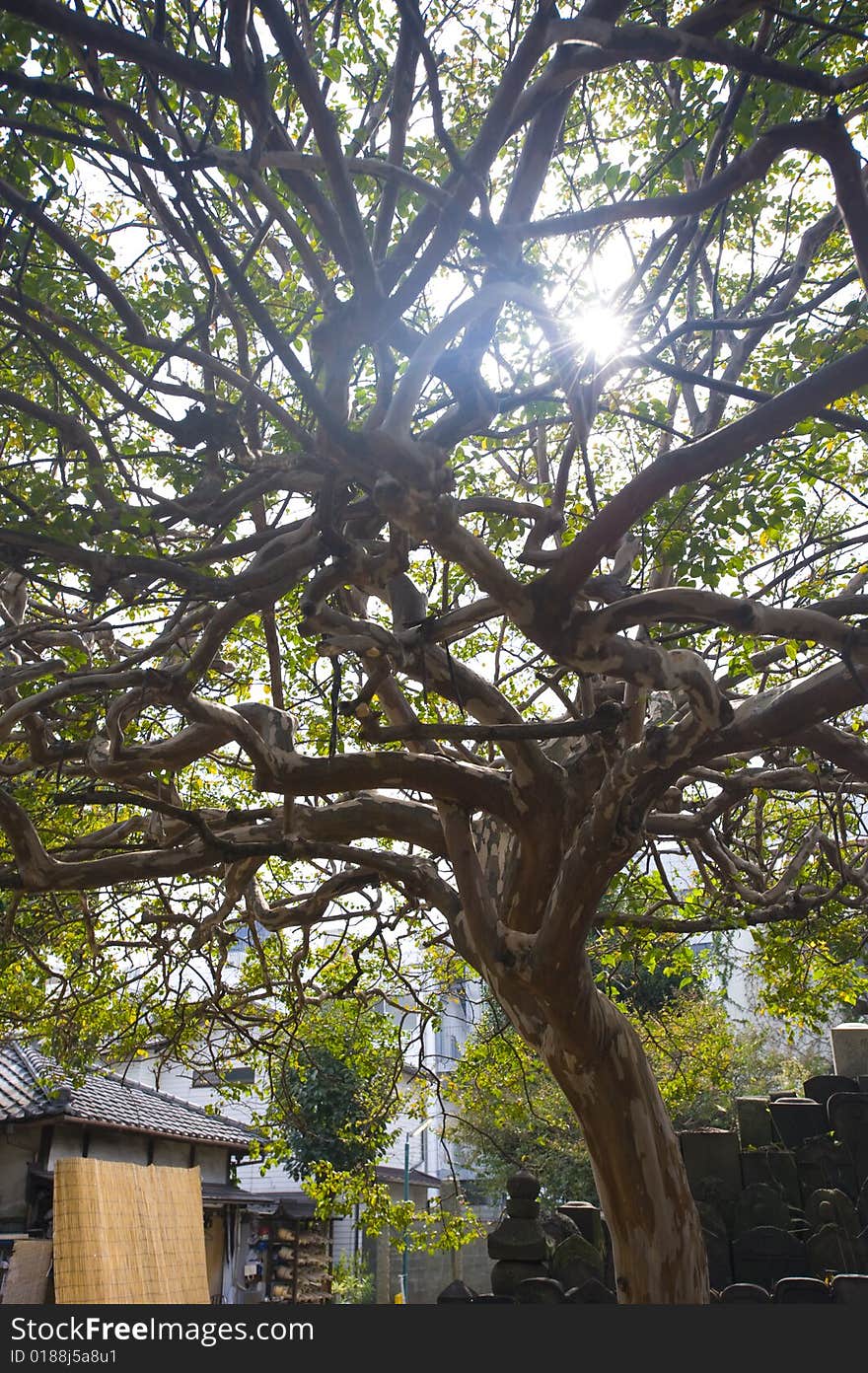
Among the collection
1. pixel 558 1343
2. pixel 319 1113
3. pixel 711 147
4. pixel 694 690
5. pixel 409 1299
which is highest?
pixel 711 147

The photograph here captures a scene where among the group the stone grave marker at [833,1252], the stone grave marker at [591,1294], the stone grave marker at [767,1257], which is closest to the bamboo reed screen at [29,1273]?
the stone grave marker at [591,1294]

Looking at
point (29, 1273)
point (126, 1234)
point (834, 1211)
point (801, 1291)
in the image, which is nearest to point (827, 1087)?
point (834, 1211)

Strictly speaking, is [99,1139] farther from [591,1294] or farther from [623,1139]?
[623,1139]

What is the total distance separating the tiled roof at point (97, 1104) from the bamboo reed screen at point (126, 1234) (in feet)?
3.26

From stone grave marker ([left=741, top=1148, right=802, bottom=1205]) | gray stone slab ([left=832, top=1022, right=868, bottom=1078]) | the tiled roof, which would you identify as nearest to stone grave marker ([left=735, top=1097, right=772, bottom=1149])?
stone grave marker ([left=741, top=1148, right=802, bottom=1205])

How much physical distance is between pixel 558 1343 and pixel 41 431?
190 inches

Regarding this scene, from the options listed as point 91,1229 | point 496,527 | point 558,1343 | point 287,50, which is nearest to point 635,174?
point 496,527

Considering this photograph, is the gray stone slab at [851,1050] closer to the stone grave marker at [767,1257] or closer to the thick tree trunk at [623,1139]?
the stone grave marker at [767,1257]

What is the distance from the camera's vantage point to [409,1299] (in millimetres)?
18859

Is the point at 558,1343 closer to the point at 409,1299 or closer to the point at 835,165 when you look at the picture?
the point at 835,165

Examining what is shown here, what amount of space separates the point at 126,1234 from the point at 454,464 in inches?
301

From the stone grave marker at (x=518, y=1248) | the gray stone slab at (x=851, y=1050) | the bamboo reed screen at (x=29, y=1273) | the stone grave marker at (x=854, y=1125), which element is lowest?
the bamboo reed screen at (x=29, y=1273)

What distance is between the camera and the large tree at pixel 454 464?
3.50m

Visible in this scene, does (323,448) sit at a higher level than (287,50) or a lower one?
lower
